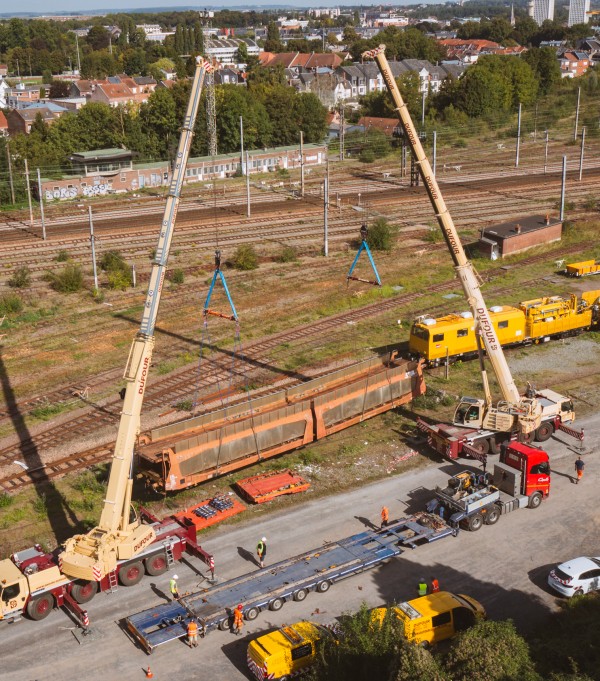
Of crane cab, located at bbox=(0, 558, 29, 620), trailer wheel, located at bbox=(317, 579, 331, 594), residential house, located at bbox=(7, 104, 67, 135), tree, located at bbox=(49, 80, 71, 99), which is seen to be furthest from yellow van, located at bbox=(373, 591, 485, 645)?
tree, located at bbox=(49, 80, 71, 99)

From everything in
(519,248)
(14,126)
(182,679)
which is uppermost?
(14,126)

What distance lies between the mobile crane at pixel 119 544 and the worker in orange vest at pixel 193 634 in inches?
109

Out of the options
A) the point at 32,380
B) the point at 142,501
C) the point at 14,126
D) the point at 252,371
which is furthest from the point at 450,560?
the point at 14,126

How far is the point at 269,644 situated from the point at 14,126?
10974 centimetres

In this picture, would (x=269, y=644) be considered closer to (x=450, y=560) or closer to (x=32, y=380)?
(x=450, y=560)

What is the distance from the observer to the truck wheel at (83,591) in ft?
72.4

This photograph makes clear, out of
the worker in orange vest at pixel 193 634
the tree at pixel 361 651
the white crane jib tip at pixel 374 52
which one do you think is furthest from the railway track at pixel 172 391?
the white crane jib tip at pixel 374 52

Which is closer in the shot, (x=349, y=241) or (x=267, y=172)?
(x=349, y=241)

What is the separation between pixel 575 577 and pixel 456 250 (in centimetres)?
1037

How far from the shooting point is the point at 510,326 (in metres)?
38.5

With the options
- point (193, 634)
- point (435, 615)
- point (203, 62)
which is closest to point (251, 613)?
point (193, 634)

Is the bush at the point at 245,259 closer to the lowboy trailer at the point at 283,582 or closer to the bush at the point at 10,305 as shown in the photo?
the bush at the point at 10,305

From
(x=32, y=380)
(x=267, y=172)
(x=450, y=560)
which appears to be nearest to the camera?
(x=450, y=560)

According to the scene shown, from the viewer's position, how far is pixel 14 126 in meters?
116
